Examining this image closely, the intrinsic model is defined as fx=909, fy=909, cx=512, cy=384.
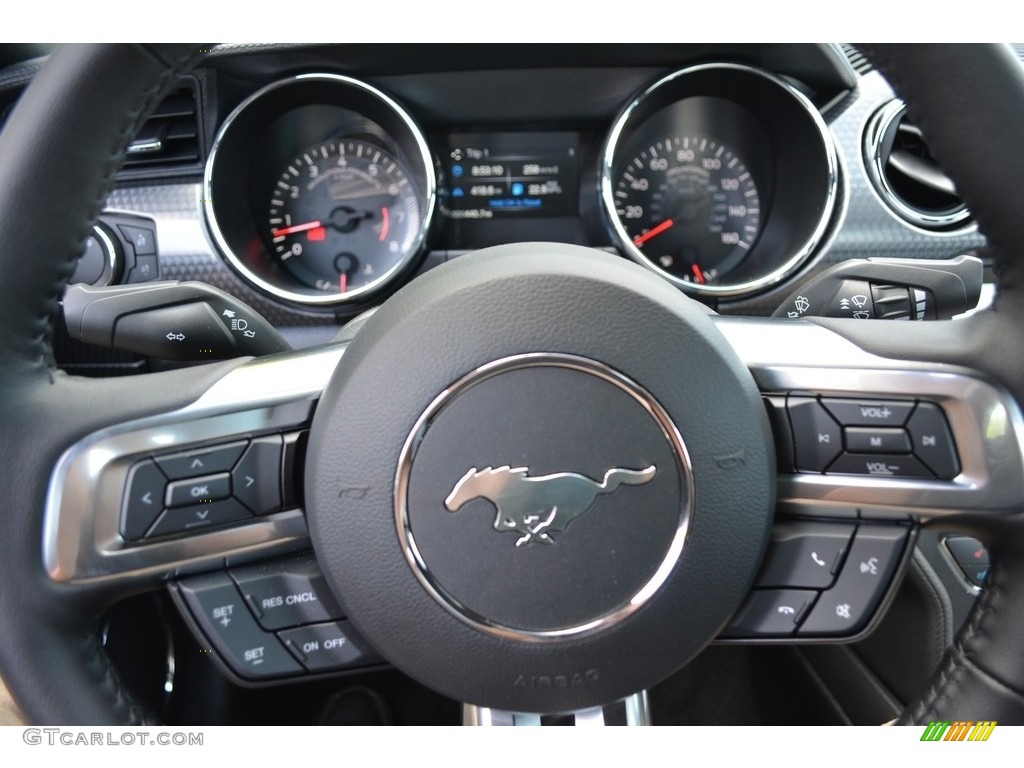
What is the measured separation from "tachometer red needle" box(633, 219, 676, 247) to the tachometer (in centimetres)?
56

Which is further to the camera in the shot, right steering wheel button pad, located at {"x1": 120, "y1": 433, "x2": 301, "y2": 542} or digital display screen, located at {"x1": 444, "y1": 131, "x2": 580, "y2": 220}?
digital display screen, located at {"x1": 444, "y1": 131, "x2": 580, "y2": 220}

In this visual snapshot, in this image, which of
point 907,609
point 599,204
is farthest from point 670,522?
point 599,204

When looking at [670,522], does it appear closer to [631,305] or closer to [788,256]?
[631,305]

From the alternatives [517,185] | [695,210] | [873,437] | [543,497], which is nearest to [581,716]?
[543,497]

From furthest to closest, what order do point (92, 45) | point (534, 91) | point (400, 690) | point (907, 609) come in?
point (534, 91) < point (400, 690) < point (907, 609) < point (92, 45)

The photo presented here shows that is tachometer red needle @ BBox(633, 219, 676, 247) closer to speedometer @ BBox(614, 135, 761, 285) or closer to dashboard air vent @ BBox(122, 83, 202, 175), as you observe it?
speedometer @ BBox(614, 135, 761, 285)

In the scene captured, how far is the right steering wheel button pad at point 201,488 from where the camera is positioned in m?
0.73

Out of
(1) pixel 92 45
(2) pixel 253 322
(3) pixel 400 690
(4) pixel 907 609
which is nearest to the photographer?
(1) pixel 92 45

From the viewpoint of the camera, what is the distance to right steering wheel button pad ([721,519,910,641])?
76cm

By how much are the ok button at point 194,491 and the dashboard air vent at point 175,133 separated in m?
1.48

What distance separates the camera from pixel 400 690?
1.62m

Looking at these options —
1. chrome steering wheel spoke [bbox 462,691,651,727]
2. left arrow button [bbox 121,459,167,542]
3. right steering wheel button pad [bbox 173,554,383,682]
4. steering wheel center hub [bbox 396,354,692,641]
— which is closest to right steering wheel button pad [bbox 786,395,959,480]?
steering wheel center hub [bbox 396,354,692,641]

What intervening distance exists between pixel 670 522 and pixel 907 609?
76 centimetres

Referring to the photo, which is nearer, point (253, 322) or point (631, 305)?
point (631, 305)
